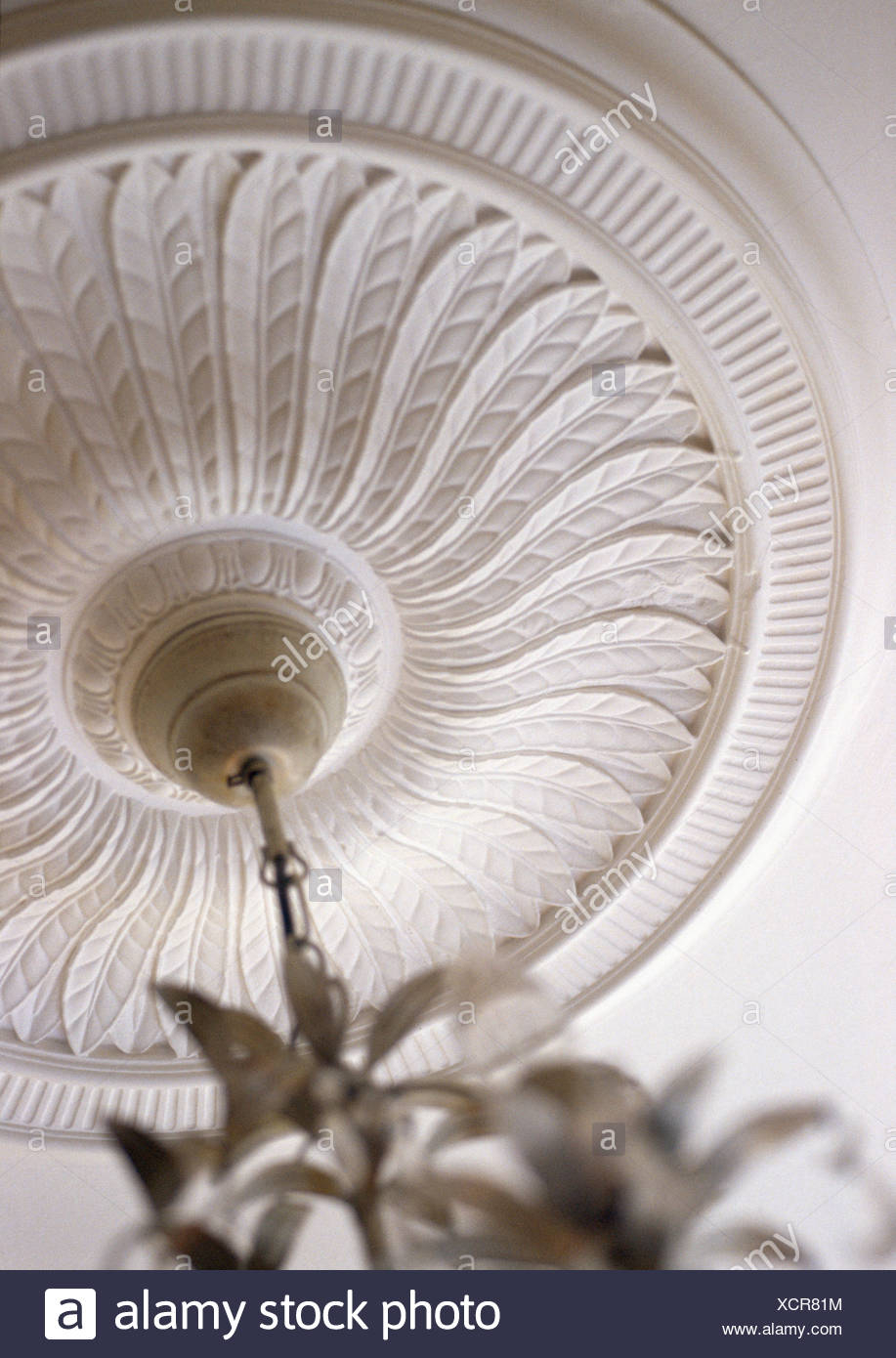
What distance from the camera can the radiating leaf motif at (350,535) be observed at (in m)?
1.21


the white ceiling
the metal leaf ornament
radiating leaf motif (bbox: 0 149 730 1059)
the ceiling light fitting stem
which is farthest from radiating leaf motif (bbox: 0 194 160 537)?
the metal leaf ornament

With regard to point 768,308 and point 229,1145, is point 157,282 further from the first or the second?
point 229,1145

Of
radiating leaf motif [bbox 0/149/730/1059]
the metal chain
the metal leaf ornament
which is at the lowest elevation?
the metal leaf ornament

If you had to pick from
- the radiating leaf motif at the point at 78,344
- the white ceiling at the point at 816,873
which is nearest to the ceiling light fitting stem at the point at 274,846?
the radiating leaf motif at the point at 78,344

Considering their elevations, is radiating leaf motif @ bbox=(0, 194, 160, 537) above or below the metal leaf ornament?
above

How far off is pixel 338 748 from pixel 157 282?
2.07 feet

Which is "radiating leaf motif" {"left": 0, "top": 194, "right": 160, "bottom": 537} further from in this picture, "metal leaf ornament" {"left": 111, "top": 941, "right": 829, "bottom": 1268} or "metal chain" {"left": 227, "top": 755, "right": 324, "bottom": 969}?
"metal leaf ornament" {"left": 111, "top": 941, "right": 829, "bottom": 1268}

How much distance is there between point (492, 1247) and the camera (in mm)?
788

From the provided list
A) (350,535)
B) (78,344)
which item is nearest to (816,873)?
(350,535)

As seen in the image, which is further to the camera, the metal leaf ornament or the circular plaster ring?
the circular plaster ring

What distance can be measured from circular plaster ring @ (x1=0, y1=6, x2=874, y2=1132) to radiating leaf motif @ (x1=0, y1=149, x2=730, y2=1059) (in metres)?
0.04

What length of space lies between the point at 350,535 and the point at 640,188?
0.48 metres

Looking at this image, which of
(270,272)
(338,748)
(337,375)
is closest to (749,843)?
(338,748)

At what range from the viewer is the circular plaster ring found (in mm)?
1125
